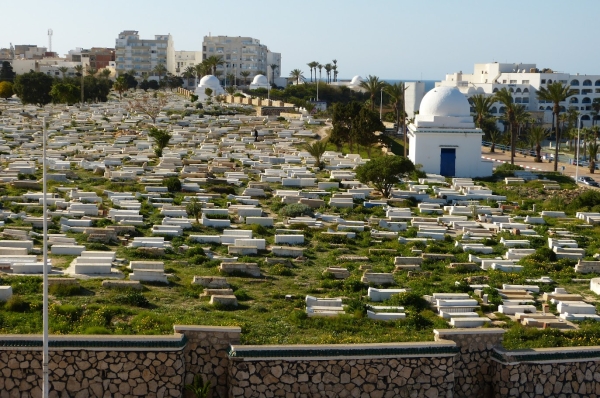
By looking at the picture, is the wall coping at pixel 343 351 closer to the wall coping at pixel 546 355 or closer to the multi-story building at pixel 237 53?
the wall coping at pixel 546 355

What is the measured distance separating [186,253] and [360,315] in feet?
20.9

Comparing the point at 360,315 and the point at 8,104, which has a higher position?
the point at 8,104

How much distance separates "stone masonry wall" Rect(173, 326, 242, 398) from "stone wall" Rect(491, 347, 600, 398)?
3.98m

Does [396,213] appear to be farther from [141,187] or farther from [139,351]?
[139,351]

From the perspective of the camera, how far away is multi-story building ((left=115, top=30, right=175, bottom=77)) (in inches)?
5138

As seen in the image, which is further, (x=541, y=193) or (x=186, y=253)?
(x=541, y=193)

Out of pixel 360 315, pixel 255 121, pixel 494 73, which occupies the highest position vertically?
pixel 494 73

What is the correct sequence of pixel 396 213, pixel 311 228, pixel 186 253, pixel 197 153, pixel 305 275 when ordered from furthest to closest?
pixel 197 153 → pixel 396 213 → pixel 311 228 → pixel 186 253 → pixel 305 275

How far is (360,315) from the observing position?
1545 centimetres

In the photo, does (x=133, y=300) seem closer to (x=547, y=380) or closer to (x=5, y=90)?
(x=547, y=380)

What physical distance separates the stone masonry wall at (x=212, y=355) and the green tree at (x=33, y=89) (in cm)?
6464

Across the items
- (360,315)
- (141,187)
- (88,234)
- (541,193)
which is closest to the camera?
(360,315)

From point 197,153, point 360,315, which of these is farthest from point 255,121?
point 360,315

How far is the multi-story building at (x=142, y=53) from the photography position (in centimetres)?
13050
